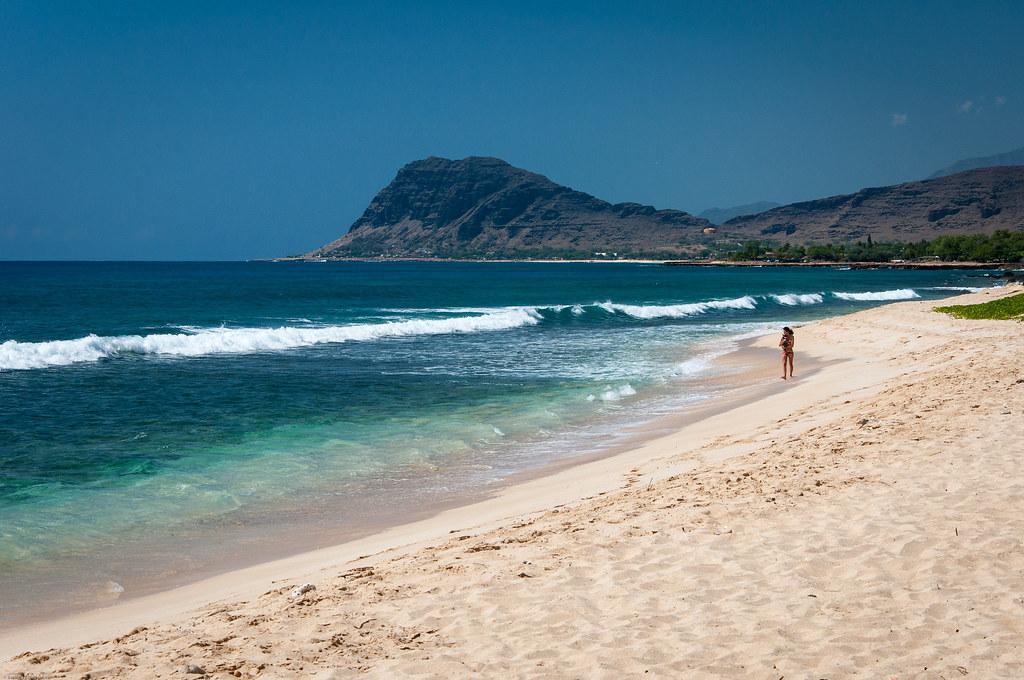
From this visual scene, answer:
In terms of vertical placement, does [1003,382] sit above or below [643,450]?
above

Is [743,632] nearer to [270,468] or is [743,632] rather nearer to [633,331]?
[270,468]

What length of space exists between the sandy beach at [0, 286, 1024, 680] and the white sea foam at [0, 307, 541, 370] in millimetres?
21374

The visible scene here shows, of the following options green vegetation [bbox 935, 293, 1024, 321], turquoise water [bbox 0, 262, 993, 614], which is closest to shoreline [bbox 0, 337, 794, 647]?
turquoise water [bbox 0, 262, 993, 614]

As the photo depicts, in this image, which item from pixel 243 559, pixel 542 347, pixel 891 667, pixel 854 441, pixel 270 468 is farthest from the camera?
pixel 542 347

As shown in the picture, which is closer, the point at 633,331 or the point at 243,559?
the point at 243,559

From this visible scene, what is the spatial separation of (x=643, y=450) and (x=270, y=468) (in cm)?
567

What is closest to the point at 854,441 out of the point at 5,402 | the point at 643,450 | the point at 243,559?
the point at 643,450

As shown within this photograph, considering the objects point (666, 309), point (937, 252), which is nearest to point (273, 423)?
point (666, 309)

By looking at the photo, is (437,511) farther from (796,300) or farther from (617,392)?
(796,300)

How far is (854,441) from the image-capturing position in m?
10.3

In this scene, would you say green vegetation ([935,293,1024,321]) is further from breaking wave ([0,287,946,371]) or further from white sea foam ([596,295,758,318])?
white sea foam ([596,295,758,318])

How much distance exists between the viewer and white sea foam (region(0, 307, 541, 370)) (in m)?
26.2

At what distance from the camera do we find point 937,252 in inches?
6344

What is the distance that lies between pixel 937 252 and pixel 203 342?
161866 millimetres
